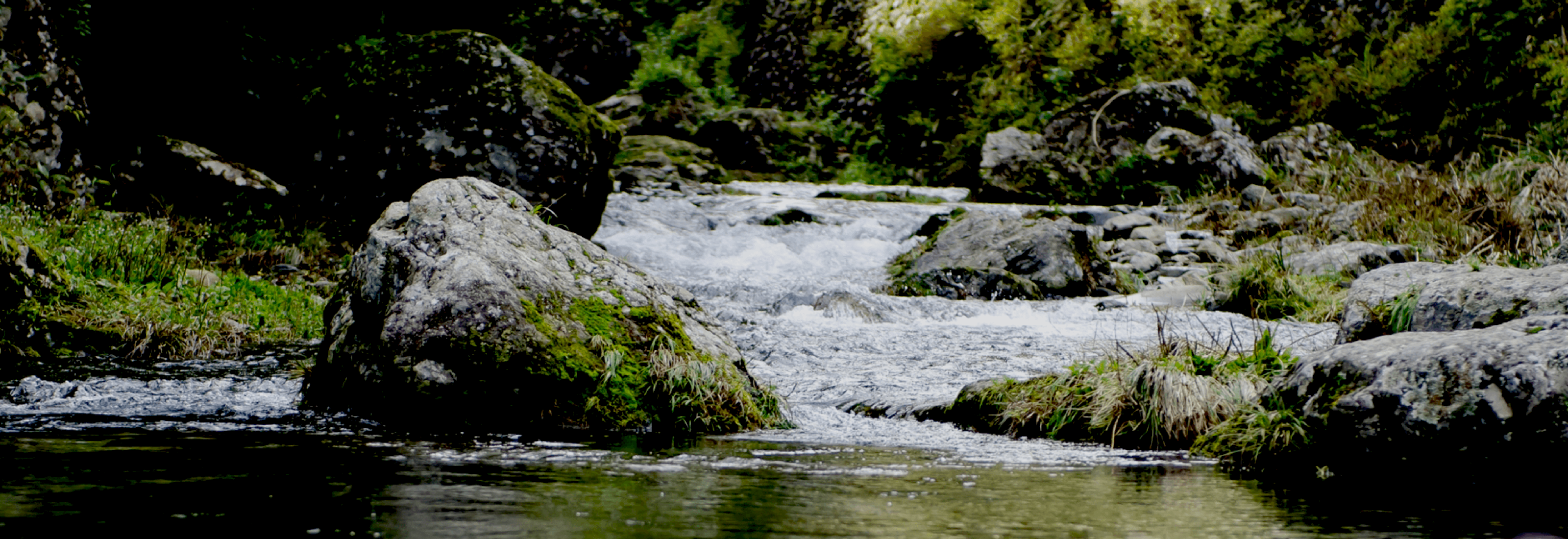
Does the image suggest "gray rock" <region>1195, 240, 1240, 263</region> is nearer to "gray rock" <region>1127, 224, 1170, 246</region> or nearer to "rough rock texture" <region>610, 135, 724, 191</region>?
"gray rock" <region>1127, 224, 1170, 246</region>

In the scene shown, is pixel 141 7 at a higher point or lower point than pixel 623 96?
lower

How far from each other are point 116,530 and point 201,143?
36.4 feet

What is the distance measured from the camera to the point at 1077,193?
17.1 meters

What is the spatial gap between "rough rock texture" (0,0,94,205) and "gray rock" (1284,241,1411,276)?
11331 millimetres

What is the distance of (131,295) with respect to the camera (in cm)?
806

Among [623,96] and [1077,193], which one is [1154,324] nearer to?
[1077,193]

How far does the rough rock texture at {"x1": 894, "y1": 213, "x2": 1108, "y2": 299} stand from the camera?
11.6m

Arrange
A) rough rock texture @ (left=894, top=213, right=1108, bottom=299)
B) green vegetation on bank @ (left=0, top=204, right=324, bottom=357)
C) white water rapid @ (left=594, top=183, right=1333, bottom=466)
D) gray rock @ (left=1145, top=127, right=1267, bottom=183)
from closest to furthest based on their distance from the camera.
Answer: white water rapid @ (left=594, top=183, right=1333, bottom=466)
green vegetation on bank @ (left=0, top=204, right=324, bottom=357)
rough rock texture @ (left=894, top=213, right=1108, bottom=299)
gray rock @ (left=1145, top=127, right=1267, bottom=183)

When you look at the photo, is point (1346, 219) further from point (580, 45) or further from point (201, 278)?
point (580, 45)

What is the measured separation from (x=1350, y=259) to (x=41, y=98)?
12.1m

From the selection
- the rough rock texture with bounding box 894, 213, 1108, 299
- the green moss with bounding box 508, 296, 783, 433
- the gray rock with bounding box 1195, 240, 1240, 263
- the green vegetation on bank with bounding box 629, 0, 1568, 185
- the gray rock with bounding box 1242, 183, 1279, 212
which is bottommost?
the green moss with bounding box 508, 296, 783, 433

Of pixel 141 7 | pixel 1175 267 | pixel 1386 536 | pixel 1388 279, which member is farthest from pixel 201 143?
pixel 1386 536

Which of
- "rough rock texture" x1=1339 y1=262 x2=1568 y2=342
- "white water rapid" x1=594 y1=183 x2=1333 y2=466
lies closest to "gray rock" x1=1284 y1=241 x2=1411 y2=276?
"white water rapid" x1=594 y1=183 x2=1333 y2=466

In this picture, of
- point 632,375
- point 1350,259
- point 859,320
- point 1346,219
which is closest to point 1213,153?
point 1346,219
